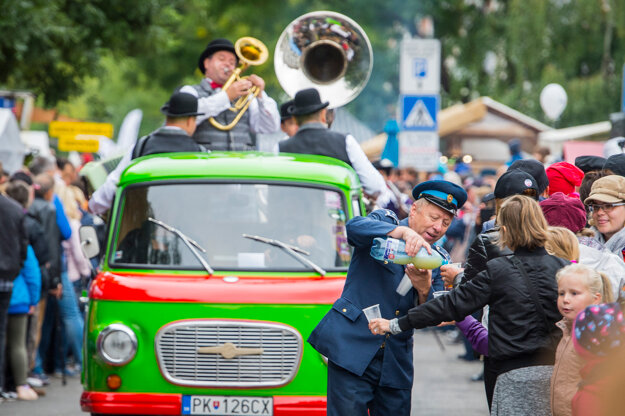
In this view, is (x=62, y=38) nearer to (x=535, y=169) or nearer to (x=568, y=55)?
(x=535, y=169)

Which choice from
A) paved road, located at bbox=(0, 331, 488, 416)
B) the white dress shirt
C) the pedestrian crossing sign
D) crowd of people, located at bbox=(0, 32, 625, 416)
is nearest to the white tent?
paved road, located at bbox=(0, 331, 488, 416)

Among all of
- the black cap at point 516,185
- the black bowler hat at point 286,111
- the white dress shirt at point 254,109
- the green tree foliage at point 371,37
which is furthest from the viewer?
the green tree foliage at point 371,37

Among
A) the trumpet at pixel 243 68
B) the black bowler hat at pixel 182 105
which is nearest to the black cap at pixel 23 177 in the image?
the trumpet at pixel 243 68

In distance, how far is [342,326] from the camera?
19.6 feet

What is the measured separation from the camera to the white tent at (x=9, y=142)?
1720 cm

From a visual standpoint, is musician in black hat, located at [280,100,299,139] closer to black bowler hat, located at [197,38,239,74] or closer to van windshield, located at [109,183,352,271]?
black bowler hat, located at [197,38,239,74]

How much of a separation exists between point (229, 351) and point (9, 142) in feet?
35.8

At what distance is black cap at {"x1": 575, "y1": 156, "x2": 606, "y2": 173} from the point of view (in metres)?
8.34

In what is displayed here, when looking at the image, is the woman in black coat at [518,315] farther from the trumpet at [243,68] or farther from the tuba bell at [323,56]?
the tuba bell at [323,56]

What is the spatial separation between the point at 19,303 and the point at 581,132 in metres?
17.6

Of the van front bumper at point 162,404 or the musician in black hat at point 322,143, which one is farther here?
the musician in black hat at point 322,143

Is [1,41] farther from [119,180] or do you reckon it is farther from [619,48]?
[619,48]

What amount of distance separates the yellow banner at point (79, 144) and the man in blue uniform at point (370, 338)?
1867 centimetres

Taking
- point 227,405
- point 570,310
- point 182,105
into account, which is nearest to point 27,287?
point 182,105
